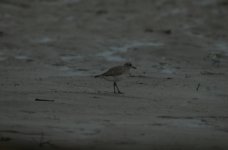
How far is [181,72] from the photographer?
12.8 meters

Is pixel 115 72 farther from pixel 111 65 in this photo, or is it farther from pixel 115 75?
pixel 111 65

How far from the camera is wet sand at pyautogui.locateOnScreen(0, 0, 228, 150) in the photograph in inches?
A: 329

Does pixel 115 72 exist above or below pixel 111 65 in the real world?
above

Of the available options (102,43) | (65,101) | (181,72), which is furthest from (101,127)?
(102,43)

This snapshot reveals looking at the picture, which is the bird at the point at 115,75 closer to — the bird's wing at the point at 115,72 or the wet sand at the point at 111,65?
the bird's wing at the point at 115,72

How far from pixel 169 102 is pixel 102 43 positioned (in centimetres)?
527

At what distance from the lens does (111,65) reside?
13516mm

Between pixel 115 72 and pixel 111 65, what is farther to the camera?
pixel 111 65

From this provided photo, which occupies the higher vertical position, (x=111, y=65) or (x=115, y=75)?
(x=115, y=75)

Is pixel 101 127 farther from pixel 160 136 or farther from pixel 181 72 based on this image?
pixel 181 72

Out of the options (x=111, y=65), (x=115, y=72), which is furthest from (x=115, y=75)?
(x=111, y=65)

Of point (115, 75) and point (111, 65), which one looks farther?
point (111, 65)

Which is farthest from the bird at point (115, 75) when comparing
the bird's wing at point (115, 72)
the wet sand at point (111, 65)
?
the wet sand at point (111, 65)

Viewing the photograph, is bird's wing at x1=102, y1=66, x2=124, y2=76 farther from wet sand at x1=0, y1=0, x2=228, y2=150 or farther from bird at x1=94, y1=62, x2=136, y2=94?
wet sand at x1=0, y1=0, x2=228, y2=150
